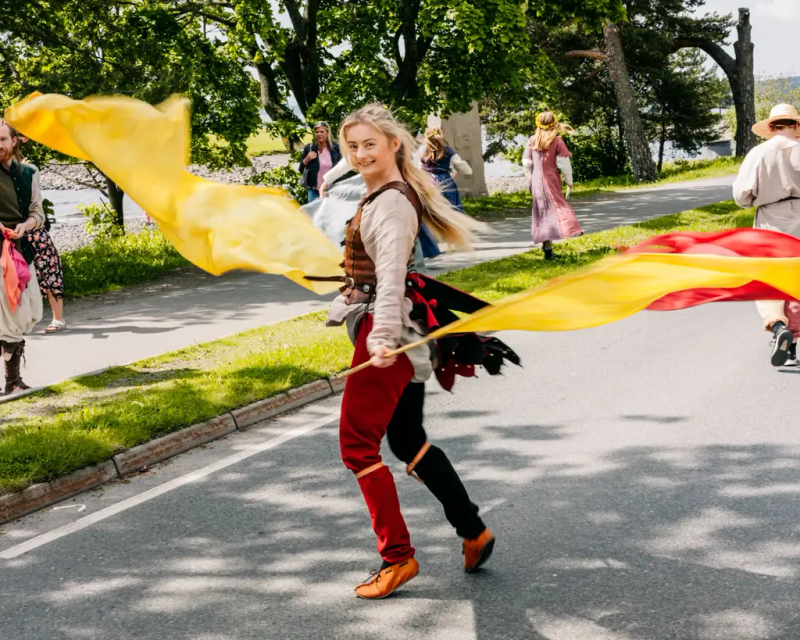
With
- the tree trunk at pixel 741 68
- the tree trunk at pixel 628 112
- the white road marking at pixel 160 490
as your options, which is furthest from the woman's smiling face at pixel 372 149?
the tree trunk at pixel 741 68

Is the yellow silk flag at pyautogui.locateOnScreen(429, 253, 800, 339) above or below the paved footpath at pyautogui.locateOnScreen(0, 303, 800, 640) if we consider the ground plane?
above

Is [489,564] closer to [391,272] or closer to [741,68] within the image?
[391,272]

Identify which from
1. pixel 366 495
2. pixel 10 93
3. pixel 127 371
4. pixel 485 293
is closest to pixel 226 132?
pixel 10 93

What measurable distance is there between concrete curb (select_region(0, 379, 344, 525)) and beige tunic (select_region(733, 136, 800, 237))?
11.8 feet

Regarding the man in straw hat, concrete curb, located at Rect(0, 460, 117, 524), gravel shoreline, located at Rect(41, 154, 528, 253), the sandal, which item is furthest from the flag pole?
gravel shoreline, located at Rect(41, 154, 528, 253)

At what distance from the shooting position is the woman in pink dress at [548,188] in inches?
523

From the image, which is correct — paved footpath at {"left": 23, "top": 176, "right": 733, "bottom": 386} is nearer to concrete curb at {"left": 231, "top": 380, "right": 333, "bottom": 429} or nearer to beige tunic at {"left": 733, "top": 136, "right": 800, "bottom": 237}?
concrete curb at {"left": 231, "top": 380, "right": 333, "bottom": 429}

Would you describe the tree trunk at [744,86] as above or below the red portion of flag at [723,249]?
above

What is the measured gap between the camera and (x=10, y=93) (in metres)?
16.5

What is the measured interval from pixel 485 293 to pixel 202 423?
4973 mm

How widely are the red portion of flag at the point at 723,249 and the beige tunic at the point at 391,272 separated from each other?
882mm

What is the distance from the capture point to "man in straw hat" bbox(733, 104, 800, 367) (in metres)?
7.23

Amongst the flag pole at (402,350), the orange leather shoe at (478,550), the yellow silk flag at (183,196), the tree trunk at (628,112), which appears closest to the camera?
the flag pole at (402,350)

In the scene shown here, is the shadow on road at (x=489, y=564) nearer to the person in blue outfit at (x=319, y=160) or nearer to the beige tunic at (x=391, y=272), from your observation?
the beige tunic at (x=391, y=272)
